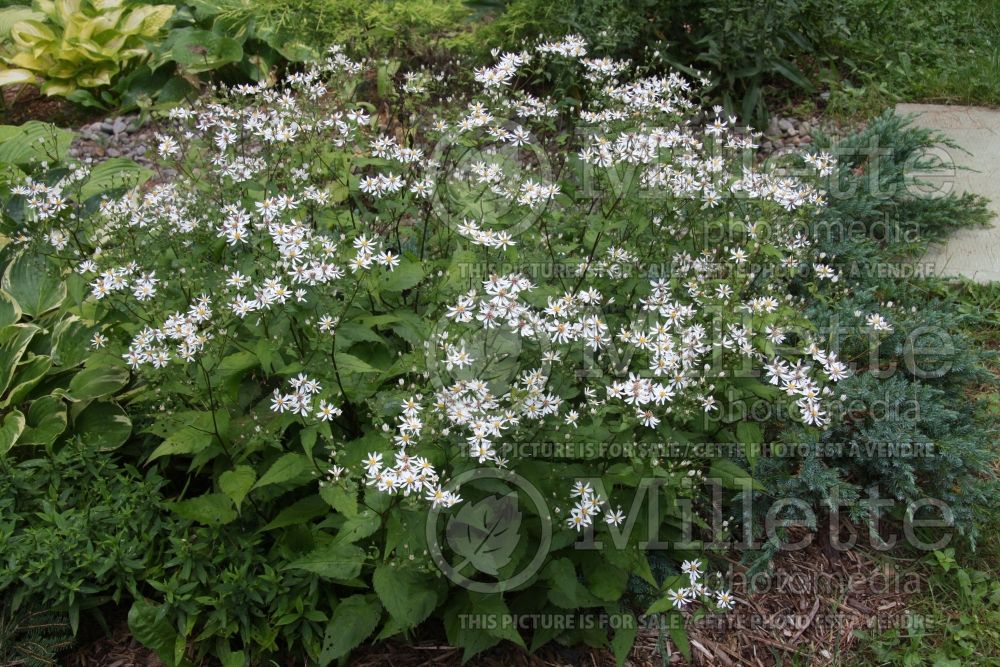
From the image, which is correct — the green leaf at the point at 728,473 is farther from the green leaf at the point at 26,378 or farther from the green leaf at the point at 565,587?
the green leaf at the point at 26,378

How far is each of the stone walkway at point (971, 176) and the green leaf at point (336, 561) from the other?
3.67m

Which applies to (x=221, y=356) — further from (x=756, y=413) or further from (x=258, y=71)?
(x=258, y=71)

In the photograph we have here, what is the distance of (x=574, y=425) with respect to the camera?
2.82 metres

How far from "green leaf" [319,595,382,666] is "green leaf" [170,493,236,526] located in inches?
20.3

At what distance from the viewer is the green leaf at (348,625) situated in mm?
2730

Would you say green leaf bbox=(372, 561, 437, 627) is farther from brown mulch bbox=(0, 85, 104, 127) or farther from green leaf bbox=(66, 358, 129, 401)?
brown mulch bbox=(0, 85, 104, 127)

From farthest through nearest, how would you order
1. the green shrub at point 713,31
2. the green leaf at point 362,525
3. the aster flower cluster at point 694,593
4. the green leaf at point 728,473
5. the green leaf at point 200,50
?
the green leaf at point 200,50
the green shrub at point 713,31
the green leaf at point 728,473
the aster flower cluster at point 694,593
the green leaf at point 362,525

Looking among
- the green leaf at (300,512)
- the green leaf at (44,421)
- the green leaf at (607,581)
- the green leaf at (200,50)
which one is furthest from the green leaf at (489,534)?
the green leaf at (200,50)

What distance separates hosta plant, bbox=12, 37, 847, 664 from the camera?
2.72 metres

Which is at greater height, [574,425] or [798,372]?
[798,372]

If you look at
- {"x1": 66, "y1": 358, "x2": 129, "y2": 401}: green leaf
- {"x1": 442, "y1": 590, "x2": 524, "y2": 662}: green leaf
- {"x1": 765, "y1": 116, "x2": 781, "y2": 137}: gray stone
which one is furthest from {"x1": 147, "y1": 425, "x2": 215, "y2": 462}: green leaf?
{"x1": 765, "y1": 116, "x2": 781, "y2": 137}: gray stone

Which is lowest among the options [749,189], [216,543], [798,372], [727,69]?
[216,543]

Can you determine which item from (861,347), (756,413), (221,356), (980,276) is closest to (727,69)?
(980,276)

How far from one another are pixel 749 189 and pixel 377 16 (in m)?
3.36
